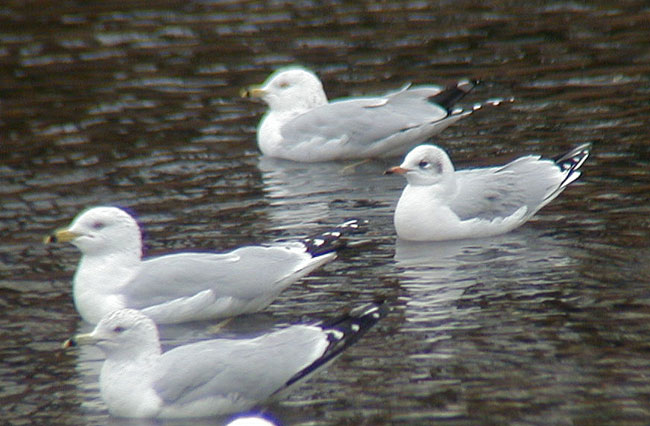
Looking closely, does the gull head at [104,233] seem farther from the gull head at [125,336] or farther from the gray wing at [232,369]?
the gray wing at [232,369]

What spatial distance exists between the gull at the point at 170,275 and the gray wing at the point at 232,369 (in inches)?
52.9

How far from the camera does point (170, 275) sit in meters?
8.96

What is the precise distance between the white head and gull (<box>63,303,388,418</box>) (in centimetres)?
666

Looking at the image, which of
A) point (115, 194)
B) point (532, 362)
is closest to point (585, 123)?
point (115, 194)

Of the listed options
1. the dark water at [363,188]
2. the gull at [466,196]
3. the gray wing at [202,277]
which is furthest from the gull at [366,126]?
the gray wing at [202,277]

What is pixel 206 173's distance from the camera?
13.0 meters

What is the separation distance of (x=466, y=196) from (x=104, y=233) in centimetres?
311

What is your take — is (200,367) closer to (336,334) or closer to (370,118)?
(336,334)

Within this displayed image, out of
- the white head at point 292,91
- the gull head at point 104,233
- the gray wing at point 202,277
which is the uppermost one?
the white head at point 292,91

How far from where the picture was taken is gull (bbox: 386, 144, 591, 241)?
421 inches

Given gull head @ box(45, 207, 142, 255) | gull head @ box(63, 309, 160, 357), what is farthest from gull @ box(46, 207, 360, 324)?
gull head @ box(63, 309, 160, 357)

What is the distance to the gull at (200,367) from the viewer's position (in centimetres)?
743

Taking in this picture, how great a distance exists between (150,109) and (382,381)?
8.05 metres

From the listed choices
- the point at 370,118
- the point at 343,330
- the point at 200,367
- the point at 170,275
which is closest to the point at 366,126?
the point at 370,118
